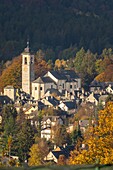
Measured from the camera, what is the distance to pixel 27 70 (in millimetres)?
56250

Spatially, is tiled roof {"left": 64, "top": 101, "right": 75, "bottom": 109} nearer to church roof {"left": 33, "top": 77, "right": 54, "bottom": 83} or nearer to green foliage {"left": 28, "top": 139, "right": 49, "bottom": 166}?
church roof {"left": 33, "top": 77, "right": 54, "bottom": 83}

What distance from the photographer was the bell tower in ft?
178

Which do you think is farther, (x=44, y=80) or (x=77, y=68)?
(x=77, y=68)

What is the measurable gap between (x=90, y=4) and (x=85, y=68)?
4256cm

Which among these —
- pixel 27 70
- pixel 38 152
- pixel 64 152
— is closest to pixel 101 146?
pixel 38 152

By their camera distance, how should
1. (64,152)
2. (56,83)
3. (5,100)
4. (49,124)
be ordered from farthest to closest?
(56,83), (5,100), (49,124), (64,152)

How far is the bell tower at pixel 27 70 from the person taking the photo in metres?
54.3

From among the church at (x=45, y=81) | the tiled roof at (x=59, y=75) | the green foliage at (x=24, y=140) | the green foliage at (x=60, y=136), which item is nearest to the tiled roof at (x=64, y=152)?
the green foliage at (x=24, y=140)

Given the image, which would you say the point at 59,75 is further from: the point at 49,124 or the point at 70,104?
the point at 49,124

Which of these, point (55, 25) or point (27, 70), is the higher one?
point (55, 25)

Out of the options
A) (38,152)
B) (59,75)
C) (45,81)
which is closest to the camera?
(38,152)

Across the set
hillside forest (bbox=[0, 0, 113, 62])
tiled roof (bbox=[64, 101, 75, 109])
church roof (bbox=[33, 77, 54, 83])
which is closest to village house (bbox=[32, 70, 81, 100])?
church roof (bbox=[33, 77, 54, 83])

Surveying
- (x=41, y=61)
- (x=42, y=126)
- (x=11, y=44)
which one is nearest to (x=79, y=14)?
(x=11, y=44)

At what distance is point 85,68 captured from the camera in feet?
197
